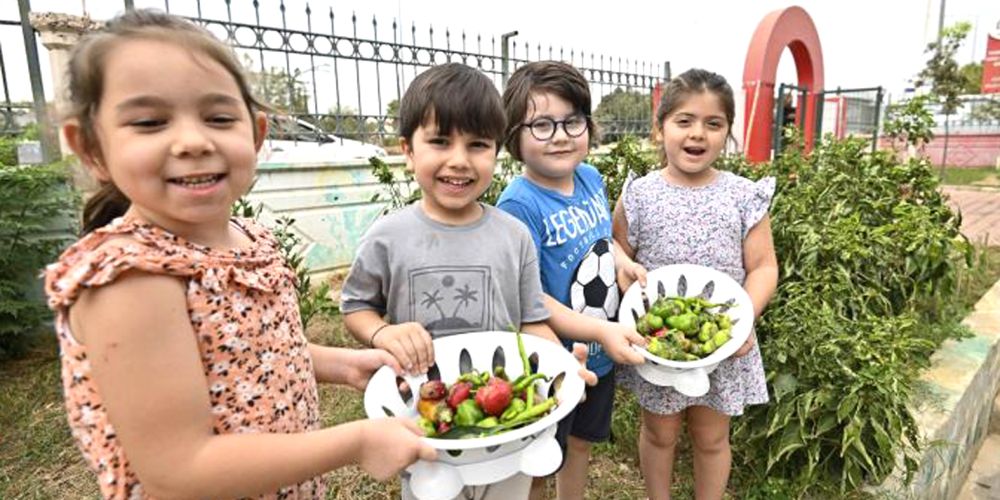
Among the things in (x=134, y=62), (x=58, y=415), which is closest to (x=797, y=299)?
(x=134, y=62)

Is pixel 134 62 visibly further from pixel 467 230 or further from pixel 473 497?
pixel 473 497

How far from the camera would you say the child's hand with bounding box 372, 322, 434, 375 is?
1271 millimetres

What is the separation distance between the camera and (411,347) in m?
1.27

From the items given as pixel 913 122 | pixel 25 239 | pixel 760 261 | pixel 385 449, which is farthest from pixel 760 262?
pixel 25 239

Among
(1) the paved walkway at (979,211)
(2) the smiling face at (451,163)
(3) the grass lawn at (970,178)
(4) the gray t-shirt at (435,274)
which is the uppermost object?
(2) the smiling face at (451,163)

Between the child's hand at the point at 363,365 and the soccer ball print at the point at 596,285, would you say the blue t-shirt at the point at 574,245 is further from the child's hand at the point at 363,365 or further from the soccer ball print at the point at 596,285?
the child's hand at the point at 363,365

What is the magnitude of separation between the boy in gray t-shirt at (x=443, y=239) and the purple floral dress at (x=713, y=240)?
749 mm

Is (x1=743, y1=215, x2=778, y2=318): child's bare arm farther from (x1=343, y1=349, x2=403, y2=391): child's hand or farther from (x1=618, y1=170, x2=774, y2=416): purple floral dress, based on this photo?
(x1=343, y1=349, x2=403, y2=391): child's hand

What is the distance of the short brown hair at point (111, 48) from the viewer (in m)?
0.81

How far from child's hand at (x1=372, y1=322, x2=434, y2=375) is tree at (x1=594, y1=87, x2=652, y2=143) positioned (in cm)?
639

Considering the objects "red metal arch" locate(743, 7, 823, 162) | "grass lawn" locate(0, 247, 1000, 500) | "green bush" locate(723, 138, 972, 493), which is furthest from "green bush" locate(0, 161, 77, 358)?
"red metal arch" locate(743, 7, 823, 162)

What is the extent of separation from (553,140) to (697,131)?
0.52 m

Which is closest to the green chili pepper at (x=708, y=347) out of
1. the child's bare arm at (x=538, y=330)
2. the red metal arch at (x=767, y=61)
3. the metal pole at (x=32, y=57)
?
the child's bare arm at (x=538, y=330)

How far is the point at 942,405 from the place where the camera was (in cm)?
253
